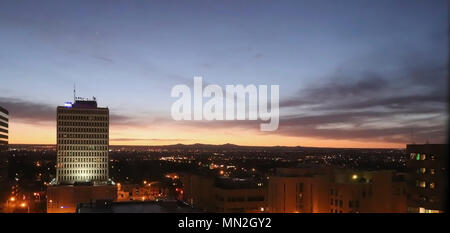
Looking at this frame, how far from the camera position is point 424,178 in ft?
65.6

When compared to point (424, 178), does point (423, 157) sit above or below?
above

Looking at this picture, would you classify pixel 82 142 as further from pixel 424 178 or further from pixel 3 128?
pixel 424 178

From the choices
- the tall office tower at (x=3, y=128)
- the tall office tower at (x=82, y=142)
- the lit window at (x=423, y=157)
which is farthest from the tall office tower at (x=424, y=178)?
the tall office tower at (x=3, y=128)

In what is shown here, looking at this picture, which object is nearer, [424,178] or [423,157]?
[424,178]

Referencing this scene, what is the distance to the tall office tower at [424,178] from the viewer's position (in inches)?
758

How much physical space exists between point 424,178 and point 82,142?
3234 cm

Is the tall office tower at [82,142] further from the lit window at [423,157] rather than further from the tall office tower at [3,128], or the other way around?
the lit window at [423,157]

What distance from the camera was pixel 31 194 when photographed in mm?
45156

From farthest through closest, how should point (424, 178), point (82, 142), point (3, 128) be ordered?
point (3, 128) → point (82, 142) → point (424, 178)

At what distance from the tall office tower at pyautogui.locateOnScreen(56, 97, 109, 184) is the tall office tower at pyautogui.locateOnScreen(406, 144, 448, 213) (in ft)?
98.2

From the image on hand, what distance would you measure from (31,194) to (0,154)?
17.5ft

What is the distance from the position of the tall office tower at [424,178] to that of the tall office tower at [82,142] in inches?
1178

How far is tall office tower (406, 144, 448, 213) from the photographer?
19266 mm

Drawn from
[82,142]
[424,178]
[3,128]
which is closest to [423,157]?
[424,178]
